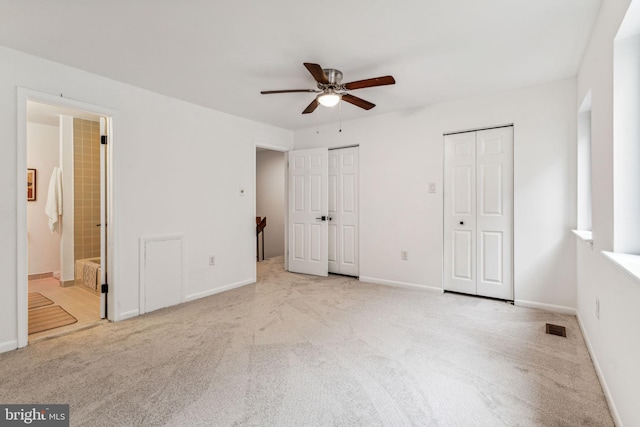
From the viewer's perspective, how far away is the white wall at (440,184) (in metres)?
3.22

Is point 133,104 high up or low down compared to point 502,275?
up

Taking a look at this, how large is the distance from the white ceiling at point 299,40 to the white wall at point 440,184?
367 millimetres

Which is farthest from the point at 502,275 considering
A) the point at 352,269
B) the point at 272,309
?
the point at 272,309

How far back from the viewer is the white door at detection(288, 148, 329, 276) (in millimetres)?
4918

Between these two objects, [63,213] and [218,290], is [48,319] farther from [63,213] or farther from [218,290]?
[63,213]

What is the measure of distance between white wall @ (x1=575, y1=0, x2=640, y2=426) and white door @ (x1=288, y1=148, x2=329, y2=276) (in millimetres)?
3205

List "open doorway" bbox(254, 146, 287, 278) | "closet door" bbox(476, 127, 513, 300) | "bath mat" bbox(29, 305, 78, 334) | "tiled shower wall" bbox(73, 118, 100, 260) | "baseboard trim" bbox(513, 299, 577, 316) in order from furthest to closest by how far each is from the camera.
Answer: "open doorway" bbox(254, 146, 287, 278), "tiled shower wall" bbox(73, 118, 100, 260), "closet door" bbox(476, 127, 513, 300), "baseboard trim" bbox(513, 299, 577, 316), "bath mat" bbox(29, 305, 78, 334)

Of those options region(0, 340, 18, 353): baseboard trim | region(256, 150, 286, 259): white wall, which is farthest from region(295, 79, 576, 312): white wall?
region(0, 340, 18, 353): baseboard trim

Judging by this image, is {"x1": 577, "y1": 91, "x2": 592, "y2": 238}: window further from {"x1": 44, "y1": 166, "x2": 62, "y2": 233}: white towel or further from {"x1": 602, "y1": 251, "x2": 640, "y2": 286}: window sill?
{"x1": 44, "y1": 166, "x2": 62, "y2": 233}: white towel

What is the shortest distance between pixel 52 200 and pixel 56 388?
3.59 meters

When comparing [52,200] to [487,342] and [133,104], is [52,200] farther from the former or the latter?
[487,342]

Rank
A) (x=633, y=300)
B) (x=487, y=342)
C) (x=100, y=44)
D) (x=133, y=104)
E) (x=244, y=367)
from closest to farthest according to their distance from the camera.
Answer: (x=633, y=300)
(x=244, y=367)
(x=100, y=44)
(x=487, y=342)
(x=133, y=104)

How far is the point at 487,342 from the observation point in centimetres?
256

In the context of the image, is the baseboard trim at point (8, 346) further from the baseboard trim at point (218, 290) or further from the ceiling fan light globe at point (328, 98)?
the ceiling fan light globe at point (328, 98)
